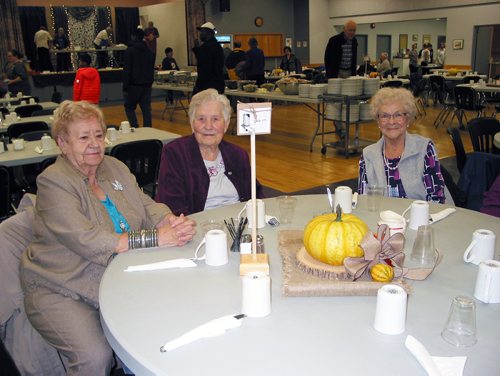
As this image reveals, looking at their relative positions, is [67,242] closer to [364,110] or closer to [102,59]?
[364,110]

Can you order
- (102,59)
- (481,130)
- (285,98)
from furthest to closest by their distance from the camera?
1. (102,59)
2. (285,98)
3. (481,130)

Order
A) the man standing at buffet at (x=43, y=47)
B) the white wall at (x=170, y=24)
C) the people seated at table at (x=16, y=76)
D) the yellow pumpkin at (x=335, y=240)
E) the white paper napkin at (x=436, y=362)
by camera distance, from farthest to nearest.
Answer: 1. the white wall at (x=170, y=24)
2. the man standing at buffet at (x=43, y=47)
3. the people seated at table at (x=16, y=76)
4. the yellow pumpkin at (x=335, y=240)
5. the white paper napkin at (x=436, y=362)

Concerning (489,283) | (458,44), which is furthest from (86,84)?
(458,44)

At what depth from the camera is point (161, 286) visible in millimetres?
1517

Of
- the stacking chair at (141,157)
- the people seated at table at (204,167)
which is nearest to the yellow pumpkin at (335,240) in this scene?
the people seated at table at (204,167)

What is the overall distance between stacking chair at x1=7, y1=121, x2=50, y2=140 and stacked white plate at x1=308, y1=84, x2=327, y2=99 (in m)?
3.66

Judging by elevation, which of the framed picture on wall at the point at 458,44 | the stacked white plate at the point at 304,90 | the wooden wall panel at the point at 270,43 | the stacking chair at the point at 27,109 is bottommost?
the stacking chair at the point at 27,109

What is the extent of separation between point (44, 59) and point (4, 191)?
12.7m

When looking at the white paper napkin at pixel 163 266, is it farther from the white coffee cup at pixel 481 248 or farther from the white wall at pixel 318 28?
the white wall at pixel 318 28

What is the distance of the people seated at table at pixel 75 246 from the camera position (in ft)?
5.54

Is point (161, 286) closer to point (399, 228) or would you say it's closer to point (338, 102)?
point (399, 228)

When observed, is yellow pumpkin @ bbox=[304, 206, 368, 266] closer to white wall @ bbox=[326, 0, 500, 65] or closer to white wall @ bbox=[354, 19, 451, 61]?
white wall @ bbox=[326, 0, 500, 65]

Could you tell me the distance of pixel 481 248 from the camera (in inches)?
62.6

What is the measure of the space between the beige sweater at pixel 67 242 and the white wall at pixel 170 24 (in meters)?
14.7
